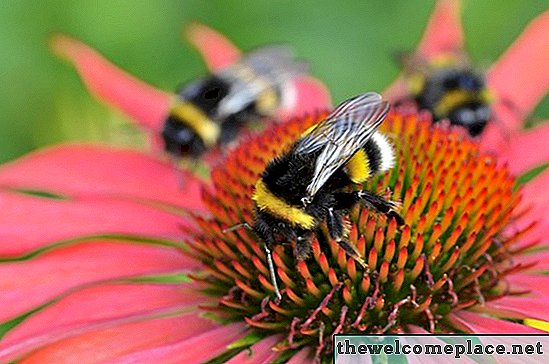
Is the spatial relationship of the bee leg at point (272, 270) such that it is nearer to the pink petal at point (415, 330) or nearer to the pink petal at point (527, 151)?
the pink petal at point (415, 330)

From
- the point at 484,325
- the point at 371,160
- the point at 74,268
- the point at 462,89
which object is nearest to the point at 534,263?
the point at 484,325

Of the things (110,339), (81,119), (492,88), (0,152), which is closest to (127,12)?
(81,119)

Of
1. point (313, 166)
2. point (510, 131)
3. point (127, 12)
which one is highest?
point (127, 12)

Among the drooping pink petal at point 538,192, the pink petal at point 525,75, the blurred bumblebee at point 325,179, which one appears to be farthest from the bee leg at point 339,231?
the pink petal at point 525,75

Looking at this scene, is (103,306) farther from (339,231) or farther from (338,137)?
(338,137)

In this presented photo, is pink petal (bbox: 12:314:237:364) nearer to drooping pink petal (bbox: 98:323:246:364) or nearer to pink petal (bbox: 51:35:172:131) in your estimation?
drooping pink petal (bbox: 98:323:246:364)

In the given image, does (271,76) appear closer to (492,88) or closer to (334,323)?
(492,88)
